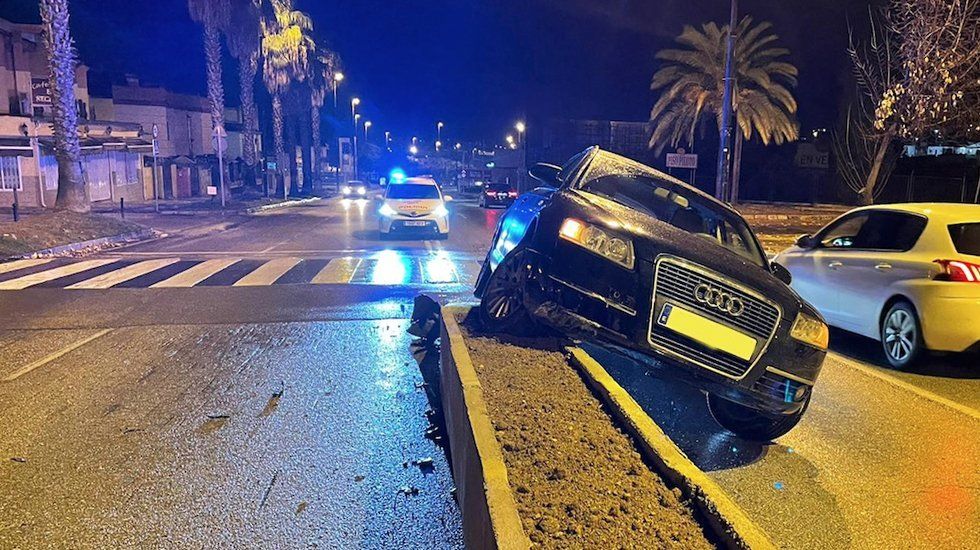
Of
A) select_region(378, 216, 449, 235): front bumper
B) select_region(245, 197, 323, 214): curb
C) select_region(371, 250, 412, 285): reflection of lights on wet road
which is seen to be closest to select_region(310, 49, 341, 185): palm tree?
select_region(245, 197, 323, 214): curb

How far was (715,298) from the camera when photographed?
4.50 metres

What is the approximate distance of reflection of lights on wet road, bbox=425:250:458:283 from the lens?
12375 mm

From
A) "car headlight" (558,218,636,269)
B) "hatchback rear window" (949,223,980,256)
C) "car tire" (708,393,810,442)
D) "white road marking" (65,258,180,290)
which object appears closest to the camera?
"car headlight" (558,218,636,269)

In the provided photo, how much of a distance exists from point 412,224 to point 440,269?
19.0ft

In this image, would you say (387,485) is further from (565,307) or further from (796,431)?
(796,431)

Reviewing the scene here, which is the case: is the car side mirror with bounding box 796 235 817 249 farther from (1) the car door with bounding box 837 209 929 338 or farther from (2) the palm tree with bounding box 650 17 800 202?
(2) the palm tree with bounding box 650 17 800 202

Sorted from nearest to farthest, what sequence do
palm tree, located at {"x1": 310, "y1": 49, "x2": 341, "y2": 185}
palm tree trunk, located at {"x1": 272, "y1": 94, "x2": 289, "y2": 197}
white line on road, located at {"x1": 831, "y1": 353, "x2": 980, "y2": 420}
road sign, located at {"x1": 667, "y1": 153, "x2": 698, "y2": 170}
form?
white line on road, located at {"x1": 831, "y1": 353, "x2": 980, "y2": 420} < road sign, located at {"x1": 667, "y1": 153, "x2": 698, "y2": 170} < palm tree trunk, located at {"x1": 272, "y1": 94, "x2": 289, "y2": 197} < palm tree, located at {"x1": 310, "y1": 49, "x2": 341, "y2": 185}

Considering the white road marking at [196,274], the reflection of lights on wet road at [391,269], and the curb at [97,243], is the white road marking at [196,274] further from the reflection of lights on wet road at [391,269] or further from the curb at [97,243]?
the curb at [97,243]

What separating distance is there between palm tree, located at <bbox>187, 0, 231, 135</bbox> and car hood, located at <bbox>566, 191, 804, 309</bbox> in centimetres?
3232

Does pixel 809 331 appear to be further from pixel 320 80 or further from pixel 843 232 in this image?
pixel 320 80

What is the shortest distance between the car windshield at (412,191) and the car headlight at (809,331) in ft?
51.7

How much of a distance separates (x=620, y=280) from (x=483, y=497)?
6.29 feet

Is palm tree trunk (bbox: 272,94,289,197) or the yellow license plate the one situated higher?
palm tree trunk (bbox: 272,94,289,197)

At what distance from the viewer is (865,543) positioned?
376 cm
